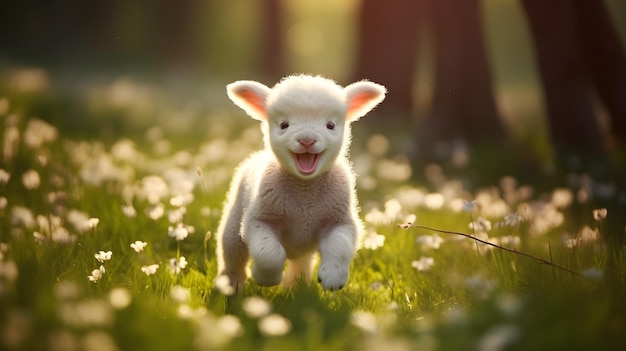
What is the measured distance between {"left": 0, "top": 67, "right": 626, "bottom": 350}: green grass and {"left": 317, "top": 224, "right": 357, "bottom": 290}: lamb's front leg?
17cm

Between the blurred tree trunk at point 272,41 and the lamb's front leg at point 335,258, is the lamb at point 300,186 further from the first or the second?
the blurred tree trunk at point 272,41

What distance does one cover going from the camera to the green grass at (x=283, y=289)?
2.96 metres

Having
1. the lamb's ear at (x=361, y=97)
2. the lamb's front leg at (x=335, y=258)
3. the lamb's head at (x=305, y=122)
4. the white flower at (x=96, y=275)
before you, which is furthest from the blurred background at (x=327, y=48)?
the white flower at (x=96, y=275)

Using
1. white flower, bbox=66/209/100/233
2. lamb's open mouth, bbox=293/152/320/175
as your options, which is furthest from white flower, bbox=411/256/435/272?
white flower, bbox=66/209/100/233

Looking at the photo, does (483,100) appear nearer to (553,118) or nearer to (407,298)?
(553,118)

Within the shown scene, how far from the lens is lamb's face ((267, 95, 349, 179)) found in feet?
14.0

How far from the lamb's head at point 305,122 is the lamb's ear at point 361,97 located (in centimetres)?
9

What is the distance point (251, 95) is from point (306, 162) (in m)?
0.65

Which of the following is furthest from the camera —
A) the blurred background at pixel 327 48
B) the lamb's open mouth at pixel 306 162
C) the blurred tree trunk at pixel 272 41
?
Answer: the blurred tree trunk at pixel 272 41

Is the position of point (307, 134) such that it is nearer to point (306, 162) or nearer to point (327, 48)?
point (306, 162)

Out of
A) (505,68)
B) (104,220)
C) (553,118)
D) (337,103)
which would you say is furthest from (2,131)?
(505,68)

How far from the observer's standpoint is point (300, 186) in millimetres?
4625

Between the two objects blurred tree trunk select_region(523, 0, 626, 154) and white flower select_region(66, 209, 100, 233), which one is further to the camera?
blurred tree trunk select_region(523, 0, 626, 154)

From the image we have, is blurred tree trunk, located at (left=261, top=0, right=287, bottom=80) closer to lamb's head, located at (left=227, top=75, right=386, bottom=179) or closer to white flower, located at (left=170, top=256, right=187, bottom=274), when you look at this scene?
lamb's head, located at (left=227, top=75, right=386, bottom=179)
